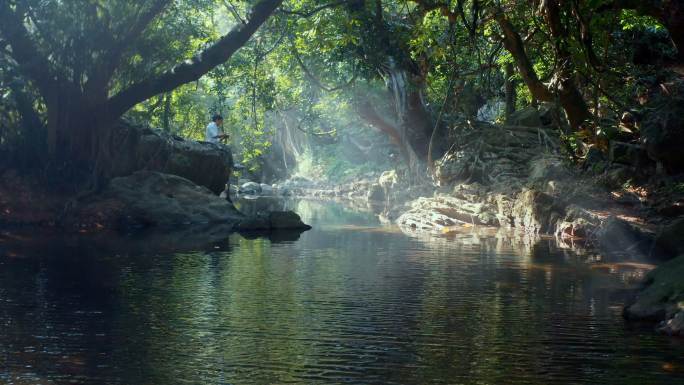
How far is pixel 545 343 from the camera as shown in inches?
284

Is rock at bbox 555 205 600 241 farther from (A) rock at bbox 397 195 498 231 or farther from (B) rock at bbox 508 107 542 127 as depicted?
(B) rock at bbox 508 107 542 127

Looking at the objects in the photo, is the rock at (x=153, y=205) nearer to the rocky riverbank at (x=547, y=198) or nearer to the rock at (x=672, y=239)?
the rocky riverbank at (x=547, y=198)

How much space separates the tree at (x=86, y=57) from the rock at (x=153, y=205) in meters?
1.00

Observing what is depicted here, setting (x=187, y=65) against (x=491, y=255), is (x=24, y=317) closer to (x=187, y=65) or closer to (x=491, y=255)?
(x=491, y=255)

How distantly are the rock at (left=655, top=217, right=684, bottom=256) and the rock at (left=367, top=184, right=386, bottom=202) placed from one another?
21131 millimetres

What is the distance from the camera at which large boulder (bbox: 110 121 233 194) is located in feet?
71.0

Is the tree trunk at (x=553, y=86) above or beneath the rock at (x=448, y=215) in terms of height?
above

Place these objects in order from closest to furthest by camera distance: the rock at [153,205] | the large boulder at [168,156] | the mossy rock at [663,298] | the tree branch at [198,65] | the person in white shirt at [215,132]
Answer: the mossy rock at [663,298]
the tree branch at [198,65]
the rock at [153,205]
the large boulder at [168,156]
the person in white shirt at [215,132]

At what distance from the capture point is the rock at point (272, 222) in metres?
18.0

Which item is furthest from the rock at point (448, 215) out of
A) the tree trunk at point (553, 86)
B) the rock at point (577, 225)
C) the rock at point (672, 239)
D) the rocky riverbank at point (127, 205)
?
the rock at point (672, 239)

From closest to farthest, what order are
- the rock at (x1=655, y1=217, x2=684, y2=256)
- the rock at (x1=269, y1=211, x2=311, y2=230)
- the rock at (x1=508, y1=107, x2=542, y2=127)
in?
1. the rock at (x1=655, y1=217, x2=684, y2=256)
2. the rock at (x1=269, y1=211, x2=311, y2=230)
3. the rock at (x1=508, y1=107, x2=542, y2=127)

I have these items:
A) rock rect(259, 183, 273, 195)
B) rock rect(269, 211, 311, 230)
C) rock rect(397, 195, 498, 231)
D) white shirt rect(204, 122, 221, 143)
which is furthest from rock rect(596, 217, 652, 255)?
rock rect(259, 183, 273, 195)

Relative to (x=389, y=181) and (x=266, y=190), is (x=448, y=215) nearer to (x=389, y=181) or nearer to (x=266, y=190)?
(x=389, y=181)

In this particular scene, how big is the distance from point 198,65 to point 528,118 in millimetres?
9241
